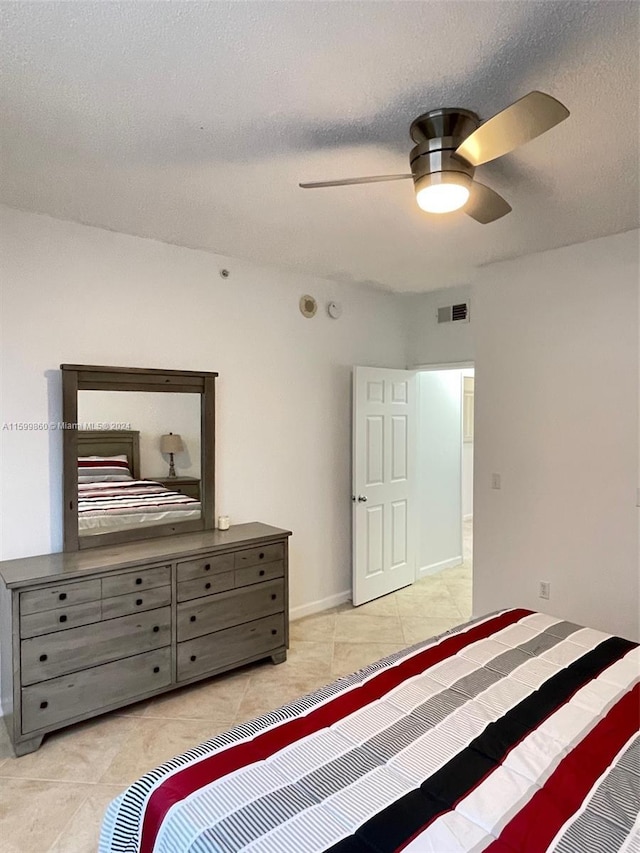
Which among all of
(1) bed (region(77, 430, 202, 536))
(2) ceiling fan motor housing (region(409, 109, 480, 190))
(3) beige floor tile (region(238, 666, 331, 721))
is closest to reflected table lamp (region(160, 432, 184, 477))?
(1) bed (region(77, 430, 202, 536))

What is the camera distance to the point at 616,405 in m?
3.10

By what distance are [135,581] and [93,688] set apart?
53 centimetres

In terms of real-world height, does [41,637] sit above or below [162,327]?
below

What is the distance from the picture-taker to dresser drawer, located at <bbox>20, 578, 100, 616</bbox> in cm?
236

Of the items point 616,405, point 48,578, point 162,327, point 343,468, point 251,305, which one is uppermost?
point 251,305

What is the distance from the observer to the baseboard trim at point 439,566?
503 centimetres

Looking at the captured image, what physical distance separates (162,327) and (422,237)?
5.65 ft

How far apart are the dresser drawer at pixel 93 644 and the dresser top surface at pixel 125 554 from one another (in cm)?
28

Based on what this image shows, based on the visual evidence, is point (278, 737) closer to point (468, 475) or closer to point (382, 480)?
point (382, 480)

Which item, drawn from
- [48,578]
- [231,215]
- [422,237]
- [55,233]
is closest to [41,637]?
[48,578]

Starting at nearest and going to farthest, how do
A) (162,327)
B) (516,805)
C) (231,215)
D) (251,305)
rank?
(516,805) → (231,215) → (162,327) → (251,305)

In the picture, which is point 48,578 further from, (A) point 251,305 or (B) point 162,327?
(A) point 251,305

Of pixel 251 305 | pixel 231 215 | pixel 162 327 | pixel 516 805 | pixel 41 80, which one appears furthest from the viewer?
pixel 251 305

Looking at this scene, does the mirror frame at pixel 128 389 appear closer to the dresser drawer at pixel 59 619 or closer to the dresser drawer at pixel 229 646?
the dresser drawer at pixel 59 619
